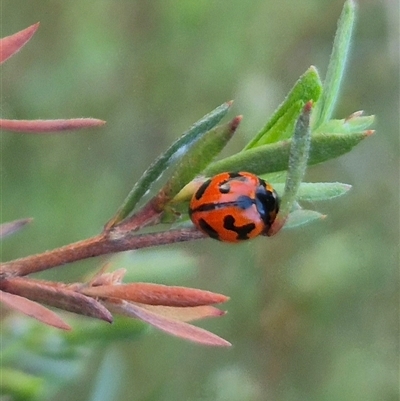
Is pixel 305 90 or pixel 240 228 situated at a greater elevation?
pixel 305 90

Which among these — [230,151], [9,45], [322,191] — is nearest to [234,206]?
[322,191]

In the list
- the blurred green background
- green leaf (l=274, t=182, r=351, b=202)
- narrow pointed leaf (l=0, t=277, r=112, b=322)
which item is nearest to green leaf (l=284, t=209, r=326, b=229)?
green leaf (l=274, t=182, r=351, b=202)

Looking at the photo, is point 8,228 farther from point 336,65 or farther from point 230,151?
point 230,151

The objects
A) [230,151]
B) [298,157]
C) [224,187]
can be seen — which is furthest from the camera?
[230,151]

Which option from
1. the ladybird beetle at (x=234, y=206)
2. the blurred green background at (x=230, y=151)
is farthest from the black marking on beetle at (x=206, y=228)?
the blurred green background at (x=230, y=151)

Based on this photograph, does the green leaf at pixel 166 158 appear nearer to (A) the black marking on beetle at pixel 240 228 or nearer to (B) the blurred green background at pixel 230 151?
(A) the black marking on beetle at pixel 240 228

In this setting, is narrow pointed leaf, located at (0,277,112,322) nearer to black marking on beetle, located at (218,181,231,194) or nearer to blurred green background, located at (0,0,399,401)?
black marking on beetle, located at (218,181,231,194)

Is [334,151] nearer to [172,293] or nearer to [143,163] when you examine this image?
[172,293]
